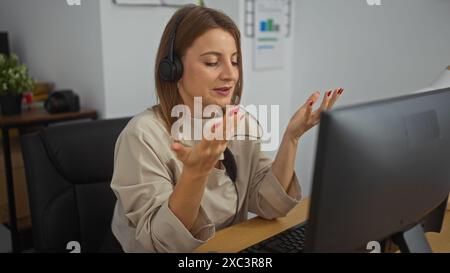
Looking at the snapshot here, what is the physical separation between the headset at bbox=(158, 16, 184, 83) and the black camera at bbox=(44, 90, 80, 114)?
1.12 meters

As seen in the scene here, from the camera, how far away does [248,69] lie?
7.67 feet

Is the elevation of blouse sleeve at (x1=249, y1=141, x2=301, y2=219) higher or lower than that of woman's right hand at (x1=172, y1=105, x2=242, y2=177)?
Answer: lower

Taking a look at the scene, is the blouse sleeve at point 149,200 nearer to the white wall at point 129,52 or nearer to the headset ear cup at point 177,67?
the headset ear cup at point 177,67

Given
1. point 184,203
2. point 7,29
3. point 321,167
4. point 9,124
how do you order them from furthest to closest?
point 7,29
point 9,124
point 184,203
point 321,167

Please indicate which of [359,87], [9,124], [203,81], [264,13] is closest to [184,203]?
[203,81]

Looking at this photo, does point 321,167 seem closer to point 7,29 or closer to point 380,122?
point 380,122

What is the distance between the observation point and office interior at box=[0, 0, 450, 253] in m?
1.85

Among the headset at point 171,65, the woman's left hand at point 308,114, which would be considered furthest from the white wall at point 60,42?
the woman's left hand at point 308,114

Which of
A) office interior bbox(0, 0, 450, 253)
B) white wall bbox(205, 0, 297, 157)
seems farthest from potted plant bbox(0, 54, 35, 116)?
white wall bbox(205, 0, 297, 157)

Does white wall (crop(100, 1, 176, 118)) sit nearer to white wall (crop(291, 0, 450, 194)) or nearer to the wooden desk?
the wooden desk

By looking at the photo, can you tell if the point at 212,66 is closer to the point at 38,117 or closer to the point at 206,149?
the point at 206,149

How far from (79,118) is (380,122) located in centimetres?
167

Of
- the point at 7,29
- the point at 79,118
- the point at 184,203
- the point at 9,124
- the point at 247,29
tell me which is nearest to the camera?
the point at 184,203

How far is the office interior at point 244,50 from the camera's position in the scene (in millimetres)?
1848
